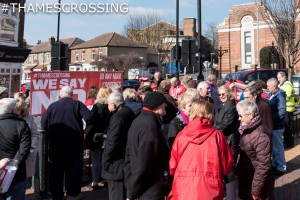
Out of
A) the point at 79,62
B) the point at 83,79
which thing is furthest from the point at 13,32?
the point at 79,62

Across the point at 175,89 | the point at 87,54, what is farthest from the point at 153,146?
the point at 87,54

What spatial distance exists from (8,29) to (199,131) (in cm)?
2008

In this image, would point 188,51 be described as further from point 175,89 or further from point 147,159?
point 147,159

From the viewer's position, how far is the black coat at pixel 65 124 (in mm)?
5914

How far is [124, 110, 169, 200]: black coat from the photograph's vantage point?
3.79 metres

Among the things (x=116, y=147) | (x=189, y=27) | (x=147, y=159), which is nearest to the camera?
(x=147, y=159)

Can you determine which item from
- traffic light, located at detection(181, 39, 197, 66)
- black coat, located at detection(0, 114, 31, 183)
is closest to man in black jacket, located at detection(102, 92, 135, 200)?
black coat, located at detection(0, 114, 31, 183)

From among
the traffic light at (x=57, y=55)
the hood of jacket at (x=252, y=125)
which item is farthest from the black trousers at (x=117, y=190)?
the traffic light at (x=57, y=55)

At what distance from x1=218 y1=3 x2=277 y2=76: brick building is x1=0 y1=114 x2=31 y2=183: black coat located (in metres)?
42.4

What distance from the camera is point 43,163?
6.46 meters

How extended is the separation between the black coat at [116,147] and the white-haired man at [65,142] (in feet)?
4.60

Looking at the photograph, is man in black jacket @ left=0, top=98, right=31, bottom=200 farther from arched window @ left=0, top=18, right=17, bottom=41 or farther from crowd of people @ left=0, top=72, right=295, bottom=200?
arched window @ left=0, top=18, right=17, bottom=41

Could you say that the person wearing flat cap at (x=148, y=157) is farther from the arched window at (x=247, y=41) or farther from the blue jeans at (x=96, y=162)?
the arched window at (x=247, y=41)

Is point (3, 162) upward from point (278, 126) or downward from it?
downward
